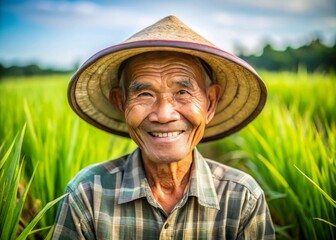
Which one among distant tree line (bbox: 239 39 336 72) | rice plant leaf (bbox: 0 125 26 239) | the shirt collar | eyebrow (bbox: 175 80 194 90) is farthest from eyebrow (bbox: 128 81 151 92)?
distant tree line (bbox: 239 39 336 72)

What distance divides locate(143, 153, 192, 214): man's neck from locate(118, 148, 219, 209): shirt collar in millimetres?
47

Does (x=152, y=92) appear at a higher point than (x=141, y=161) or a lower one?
higher

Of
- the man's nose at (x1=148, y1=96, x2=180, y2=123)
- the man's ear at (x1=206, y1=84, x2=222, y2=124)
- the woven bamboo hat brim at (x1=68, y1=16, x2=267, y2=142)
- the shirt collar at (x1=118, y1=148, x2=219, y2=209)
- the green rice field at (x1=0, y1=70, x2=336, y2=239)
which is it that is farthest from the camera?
the green rice field at (x1=0, y1=70, x2=336, y2=239)

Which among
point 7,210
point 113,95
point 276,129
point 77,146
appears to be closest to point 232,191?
point 113,95

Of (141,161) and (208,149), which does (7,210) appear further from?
(208,149)

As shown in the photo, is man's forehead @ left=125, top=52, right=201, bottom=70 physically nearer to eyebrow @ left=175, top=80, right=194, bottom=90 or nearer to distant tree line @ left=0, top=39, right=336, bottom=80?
eyebrow @ left=175, top=80, right=194, bottom=90

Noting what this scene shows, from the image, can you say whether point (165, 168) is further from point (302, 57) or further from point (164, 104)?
point (302, 57)

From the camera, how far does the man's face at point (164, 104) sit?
5.41 ft

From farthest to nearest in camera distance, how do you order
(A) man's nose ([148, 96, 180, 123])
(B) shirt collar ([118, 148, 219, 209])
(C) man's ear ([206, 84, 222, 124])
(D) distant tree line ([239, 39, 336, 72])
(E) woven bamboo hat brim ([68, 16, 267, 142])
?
(D) distant tree line ([239, 39, 336, 72])
(C) man's ear ([206, 84, 222, 124])
(B) shirt collar ([118, 148, 219, 209])
(A) man's nose ([148, 96, 180, 123])
(E) woven bamboo hat brim ([68, 16, 267, 142])

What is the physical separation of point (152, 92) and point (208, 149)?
12.5 feet

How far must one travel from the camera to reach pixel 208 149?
17.6 feet

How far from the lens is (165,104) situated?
1629 mm

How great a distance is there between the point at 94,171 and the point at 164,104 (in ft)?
1.74

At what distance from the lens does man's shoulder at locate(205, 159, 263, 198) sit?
1796 millimetres
